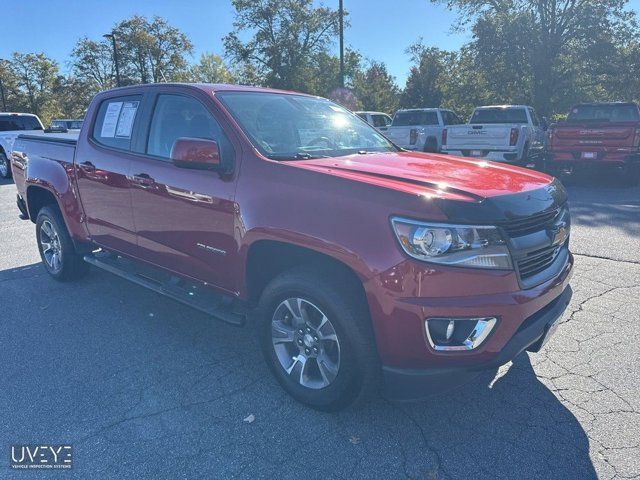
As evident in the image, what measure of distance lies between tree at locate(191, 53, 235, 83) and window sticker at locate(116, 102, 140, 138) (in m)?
45.8

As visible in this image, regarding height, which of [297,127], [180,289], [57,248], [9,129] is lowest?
[57,248]

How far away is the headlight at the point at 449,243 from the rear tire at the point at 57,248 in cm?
405

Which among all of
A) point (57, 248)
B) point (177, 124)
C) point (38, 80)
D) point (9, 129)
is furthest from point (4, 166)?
point (38, 80)

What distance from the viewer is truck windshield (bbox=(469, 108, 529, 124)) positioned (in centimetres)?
1412

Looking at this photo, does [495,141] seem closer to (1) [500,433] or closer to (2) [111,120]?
(2) [111,120]

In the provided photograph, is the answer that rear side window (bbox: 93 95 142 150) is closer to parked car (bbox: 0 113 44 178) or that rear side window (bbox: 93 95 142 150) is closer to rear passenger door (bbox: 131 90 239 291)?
rear passenger door (bbox: 131 90 239 291)

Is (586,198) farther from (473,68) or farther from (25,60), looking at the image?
(25,60)

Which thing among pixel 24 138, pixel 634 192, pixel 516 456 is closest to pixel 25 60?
pixel 24 138

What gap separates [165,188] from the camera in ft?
11.5

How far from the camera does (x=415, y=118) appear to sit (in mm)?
16578

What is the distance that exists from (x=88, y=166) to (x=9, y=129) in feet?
45.6

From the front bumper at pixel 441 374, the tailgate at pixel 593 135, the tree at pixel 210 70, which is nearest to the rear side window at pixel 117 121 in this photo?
the front bumper at pixel 441 374

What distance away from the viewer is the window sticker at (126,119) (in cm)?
402

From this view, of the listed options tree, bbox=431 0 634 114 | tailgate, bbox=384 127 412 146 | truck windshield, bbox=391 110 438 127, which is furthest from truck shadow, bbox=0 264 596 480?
tree, bbox=431 0 634 114
